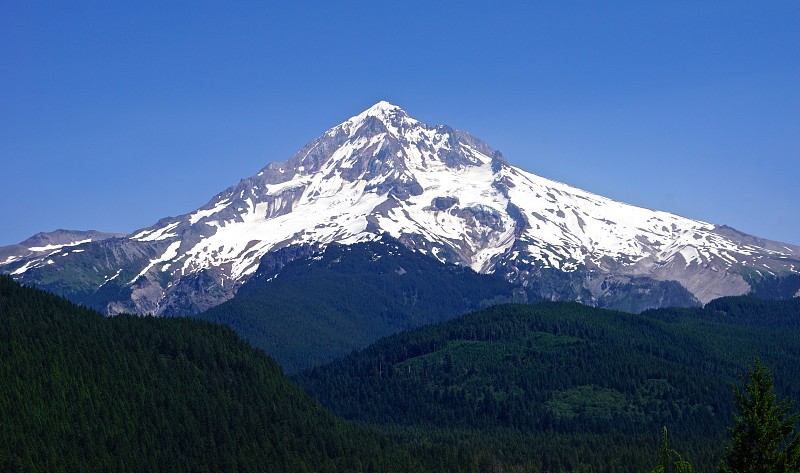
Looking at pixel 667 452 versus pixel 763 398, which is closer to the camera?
pixel 667 452

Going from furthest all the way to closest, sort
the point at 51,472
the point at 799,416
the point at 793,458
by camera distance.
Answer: the point at 51,472
the point at 799,416
the point at 793,458

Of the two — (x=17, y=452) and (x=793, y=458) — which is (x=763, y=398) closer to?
(x=793, y=458)

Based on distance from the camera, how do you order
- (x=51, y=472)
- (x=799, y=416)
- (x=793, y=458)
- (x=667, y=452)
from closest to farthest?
(x=667, y=452), (x=793, y=458), (x=799, y=416), (x=51, y=472)

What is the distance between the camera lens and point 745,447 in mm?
81688

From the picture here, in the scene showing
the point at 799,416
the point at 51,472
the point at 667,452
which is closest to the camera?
the point at 667,452

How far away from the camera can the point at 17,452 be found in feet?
654

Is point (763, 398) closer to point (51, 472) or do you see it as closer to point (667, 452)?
point (667, 452)

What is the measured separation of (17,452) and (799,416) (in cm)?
14494

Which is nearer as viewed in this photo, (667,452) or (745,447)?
(667,452)

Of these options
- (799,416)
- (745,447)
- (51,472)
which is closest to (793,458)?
(745,447)

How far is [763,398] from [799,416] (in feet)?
30.8

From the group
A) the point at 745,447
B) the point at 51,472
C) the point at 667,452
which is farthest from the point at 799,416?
the point at 51,472

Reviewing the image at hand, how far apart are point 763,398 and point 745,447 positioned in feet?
11.8

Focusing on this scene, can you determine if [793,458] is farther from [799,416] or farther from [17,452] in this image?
[17,452]
